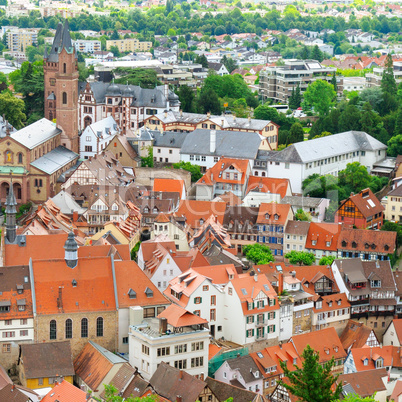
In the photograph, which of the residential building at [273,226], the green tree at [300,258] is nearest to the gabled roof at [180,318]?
the green tree at [300,258]

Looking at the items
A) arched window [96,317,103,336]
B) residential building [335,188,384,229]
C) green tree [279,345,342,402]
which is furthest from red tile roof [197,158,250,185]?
green tree [279,345,342,402]

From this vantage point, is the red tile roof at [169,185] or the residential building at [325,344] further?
the red tile roof at [169,185]

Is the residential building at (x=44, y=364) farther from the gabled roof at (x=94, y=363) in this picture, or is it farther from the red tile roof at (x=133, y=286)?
the red tile roof at (x=133, y=286)

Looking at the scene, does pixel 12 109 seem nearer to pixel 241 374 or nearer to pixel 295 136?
pixel 295 136

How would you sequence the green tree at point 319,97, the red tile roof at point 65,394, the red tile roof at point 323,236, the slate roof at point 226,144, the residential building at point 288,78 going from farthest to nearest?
the residential building at point 288,78
the green tree at point 319,97
the slate roof at point 226,144
the red tile roof at point 323,236
the red tile roof at point 65,394

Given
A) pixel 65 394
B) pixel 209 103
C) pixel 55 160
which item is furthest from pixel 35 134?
pixel 65 394

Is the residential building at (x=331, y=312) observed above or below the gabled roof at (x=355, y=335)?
above

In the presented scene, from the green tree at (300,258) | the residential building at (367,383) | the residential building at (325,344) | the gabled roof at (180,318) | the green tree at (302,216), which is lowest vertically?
the residential building at (367,383)

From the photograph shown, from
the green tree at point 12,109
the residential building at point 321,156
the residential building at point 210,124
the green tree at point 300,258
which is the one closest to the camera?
the green tree at point 300,258
